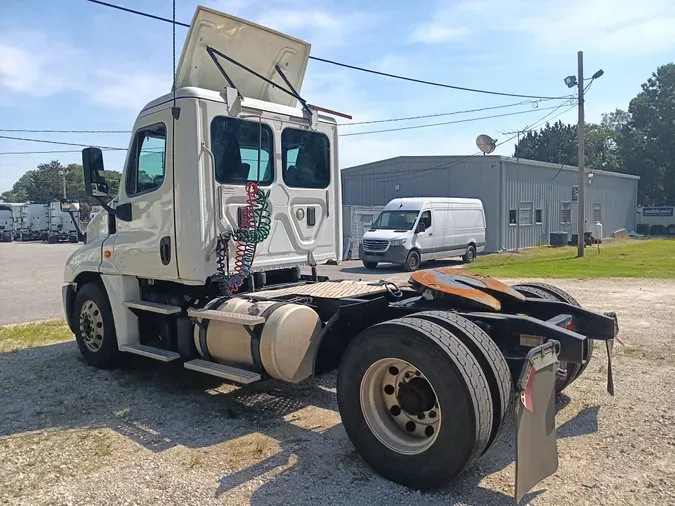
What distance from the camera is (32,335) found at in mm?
9273

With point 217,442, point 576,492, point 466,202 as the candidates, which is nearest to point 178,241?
point 217,442

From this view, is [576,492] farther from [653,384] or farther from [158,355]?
[158,355]

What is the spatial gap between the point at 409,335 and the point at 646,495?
5.82 feet

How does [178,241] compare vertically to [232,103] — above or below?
below

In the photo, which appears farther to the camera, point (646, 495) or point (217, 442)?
point (217, 442)

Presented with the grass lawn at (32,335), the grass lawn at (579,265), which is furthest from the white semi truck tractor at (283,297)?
the grass lawn at (579,265)

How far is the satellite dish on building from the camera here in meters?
26.7

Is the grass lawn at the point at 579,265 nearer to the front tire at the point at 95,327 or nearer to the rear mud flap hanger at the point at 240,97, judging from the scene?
the rear mud flap hanger at the point at 240,97

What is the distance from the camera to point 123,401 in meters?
5.84

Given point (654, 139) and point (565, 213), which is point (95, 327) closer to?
point (565, 213)

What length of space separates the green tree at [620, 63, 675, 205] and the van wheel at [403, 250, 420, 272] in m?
48.7

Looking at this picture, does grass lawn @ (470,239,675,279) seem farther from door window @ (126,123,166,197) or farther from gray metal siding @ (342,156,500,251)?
door window @ (126,123,166,197)

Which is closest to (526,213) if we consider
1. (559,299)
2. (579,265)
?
(579,265)

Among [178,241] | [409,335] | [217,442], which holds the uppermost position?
[178,241]
